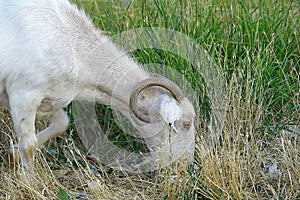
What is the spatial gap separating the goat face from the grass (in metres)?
0.17

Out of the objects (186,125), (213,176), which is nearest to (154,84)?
(186,125)

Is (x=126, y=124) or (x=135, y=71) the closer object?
(x=135, y=71)

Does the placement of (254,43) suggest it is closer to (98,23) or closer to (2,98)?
(98,23)

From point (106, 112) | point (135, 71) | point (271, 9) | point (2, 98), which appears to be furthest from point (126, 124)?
point (271, 9)

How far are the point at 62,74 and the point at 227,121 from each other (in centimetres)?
143

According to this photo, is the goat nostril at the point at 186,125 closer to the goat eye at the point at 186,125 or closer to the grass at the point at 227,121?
the goat eye at the point at 186,125

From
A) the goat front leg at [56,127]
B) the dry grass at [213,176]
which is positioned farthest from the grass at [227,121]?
the goat front leg at [56,127]

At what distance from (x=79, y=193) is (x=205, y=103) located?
4.68 feet

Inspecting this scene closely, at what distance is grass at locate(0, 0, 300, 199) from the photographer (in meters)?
4.20

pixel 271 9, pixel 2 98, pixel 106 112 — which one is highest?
pixel 271 9

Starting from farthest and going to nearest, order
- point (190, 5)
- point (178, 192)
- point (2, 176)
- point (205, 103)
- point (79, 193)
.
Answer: point (190, 5) → point (205, 103) → point (2, 176) → point (79, 193) → point (178, 192)

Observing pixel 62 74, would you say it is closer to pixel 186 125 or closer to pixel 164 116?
pixel 164 116

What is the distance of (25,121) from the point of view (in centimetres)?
454

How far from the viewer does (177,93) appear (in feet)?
14.8
